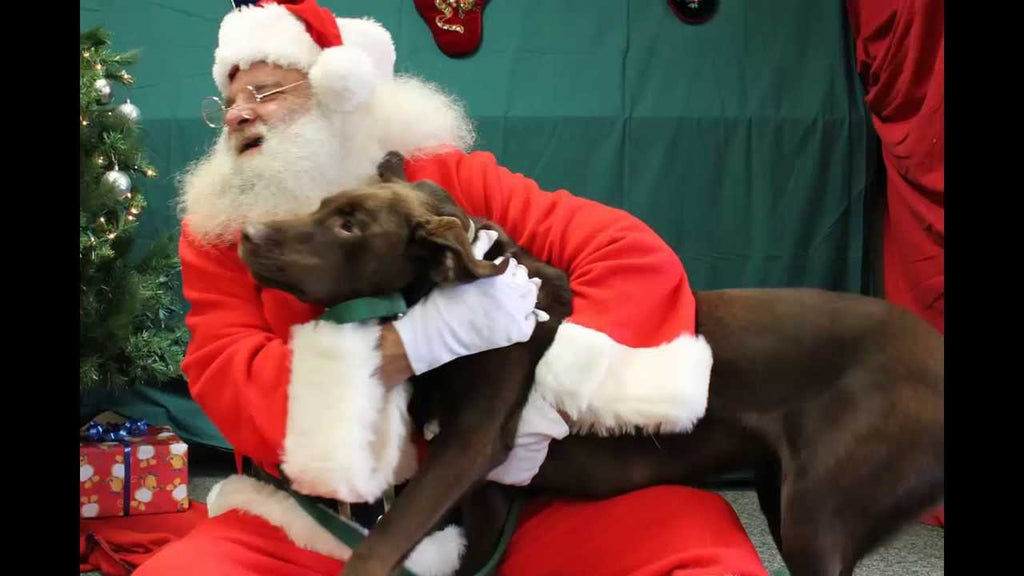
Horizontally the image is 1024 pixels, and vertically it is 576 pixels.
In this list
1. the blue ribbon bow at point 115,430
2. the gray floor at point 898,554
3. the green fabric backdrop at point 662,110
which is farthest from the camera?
the green fabric backdrop at point 662,110

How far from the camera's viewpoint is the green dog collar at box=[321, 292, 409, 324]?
1423mm

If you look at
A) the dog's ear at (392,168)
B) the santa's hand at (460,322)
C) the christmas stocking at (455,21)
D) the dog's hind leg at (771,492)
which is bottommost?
the dog's hind leg at (771,492)

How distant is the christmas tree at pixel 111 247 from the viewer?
9.04 feet

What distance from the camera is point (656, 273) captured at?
160 centimetres

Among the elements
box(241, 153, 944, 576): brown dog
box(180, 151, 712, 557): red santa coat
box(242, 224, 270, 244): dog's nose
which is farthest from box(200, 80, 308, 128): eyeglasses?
box(242, 224, 270, 244): dog's nose

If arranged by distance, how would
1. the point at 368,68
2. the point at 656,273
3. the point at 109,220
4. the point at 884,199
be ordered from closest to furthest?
the point at 656,273, the point at 368,68, the point at 109,220, the point at 884,199

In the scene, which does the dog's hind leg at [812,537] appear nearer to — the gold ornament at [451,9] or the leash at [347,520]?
the leash at [347,520]

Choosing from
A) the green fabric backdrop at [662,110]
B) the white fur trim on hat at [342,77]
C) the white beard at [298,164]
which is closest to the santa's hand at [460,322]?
the white beard at [298,164]

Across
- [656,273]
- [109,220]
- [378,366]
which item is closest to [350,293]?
[378,366]

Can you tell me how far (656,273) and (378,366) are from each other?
1.73ft

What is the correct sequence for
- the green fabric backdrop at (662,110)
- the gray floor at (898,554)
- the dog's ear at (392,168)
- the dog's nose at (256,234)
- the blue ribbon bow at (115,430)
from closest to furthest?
the dog's nose at (256,234)
the dog's ear at (392,168)
the gray floor at (898,554)
the blue ribbon bow at (115,430)
the green fabric backdrop at (662,110)

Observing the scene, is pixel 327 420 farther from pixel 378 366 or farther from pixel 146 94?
pixel 146 94

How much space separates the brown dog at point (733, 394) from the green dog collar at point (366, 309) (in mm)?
16

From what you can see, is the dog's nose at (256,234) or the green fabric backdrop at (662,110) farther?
the green fabric backdrop at (662,110)
